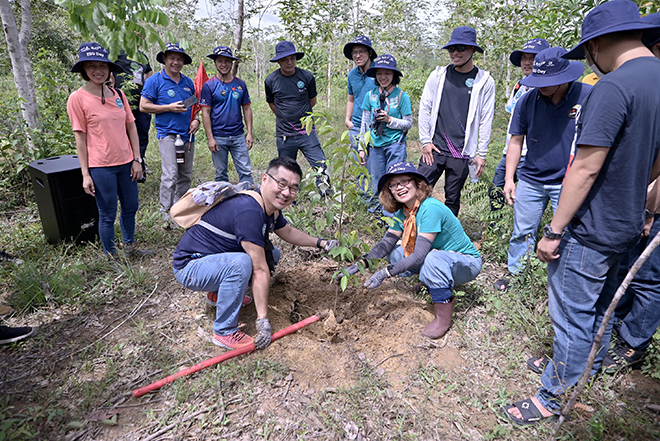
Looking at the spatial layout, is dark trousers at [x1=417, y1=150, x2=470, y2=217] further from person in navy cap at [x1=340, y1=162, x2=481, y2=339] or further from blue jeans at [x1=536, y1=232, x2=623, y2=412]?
blue jeans at [x1=536, y1=232, x2=623, y2=412]

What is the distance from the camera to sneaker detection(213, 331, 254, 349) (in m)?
2.63

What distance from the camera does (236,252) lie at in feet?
8.75

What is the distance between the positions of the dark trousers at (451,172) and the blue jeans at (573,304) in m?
1.96

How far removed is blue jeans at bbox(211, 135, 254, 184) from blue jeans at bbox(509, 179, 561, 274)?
323cm

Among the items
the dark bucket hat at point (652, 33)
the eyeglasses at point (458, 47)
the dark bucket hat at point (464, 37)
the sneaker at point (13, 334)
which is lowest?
the sneaker at point (13, 334)

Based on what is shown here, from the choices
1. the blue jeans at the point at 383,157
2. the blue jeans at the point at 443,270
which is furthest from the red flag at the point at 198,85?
the blue jeans at the point at 443,270

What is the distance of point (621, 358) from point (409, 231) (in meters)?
1.57

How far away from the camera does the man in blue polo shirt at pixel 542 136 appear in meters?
2.71

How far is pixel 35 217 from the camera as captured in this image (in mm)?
Result: 4578

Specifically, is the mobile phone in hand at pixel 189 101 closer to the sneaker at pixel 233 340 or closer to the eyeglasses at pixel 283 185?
the eyeglasses at pixel 283 185

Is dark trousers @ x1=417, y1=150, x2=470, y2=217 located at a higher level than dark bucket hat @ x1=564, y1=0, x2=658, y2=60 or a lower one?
lower

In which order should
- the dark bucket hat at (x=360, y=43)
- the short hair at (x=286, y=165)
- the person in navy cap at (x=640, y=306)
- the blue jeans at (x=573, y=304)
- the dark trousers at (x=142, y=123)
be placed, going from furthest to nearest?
1. the dark trousers at (x=142, y=123)
2. the dark bucket hat at (x=360, y=43)
3. the short hair at (x=286, y=165)
4. the person in navy cap at (x=640, y=306)
5. the blue jeans at (x=573, y=304)

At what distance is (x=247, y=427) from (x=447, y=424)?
1140mm

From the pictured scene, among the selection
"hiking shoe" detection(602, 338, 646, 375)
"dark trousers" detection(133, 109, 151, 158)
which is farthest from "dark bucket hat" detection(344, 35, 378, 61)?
"hiking shoe" detection(602, 338, 646, 375)
